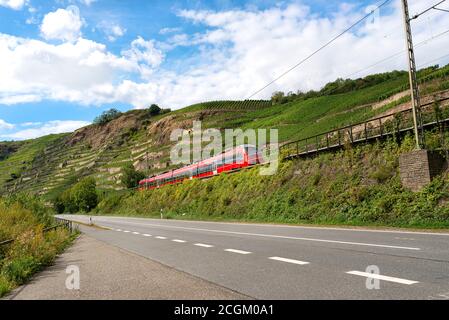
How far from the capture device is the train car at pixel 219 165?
133ft

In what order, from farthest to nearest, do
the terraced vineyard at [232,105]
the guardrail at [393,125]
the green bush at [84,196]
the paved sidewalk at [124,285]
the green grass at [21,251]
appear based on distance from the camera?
the terraced vineyard at [232,105] < the green bush at [84,196] < the guardrail at [393,125] < the green grass at [21,251] < the paved sidewalk at [124,285]

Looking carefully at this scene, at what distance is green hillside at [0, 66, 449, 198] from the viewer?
79.8 metres

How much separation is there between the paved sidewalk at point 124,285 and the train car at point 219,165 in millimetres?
29070

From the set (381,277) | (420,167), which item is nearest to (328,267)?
(381,277)

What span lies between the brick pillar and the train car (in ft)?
66.5

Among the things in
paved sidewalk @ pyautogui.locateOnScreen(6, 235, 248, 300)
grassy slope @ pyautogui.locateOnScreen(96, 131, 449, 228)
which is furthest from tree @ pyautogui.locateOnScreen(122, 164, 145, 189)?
paved sidewalk @ pyautogui.locateOnScreen(6, 235, 248, 300)

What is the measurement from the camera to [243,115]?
128 meters

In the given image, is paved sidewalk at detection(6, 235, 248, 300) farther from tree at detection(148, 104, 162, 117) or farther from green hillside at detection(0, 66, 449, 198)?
tree at detection(148, 104, 162, 117)

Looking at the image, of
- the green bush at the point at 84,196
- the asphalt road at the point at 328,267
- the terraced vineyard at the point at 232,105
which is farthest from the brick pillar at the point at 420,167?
the terraced vineyard at the point at 232,105

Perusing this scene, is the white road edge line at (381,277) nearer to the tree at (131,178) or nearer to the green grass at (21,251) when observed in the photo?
the green grass at (21,251)

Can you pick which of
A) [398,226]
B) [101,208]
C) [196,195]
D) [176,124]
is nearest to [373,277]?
[398,226]

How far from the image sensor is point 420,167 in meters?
18.1
